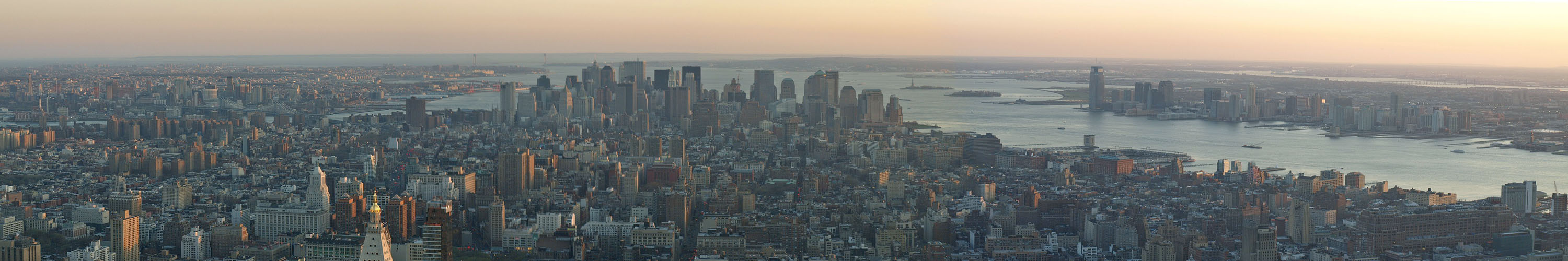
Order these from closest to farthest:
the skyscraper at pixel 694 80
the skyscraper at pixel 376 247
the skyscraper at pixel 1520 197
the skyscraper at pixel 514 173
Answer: the skyscraper at pixel 376 247 → the skyscraper at pixel 1520 197 → the skyscraper at pixel 514 173 → the skyscraper at pixel 694 80

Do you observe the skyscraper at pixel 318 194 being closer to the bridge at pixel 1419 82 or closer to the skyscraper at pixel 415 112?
the skyscraper at pixel 415 112

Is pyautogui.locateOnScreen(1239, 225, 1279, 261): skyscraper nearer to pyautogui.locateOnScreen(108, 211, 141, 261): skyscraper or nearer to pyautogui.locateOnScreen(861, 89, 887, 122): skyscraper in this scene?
pyautogui.locateOnScreen(108, 211, 141, 261): skyscraper

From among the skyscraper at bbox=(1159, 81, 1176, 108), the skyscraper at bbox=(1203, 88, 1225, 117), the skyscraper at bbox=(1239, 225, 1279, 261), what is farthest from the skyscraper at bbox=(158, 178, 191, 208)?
the skyscraper at bbox=(1159, 81, 1176, 108)

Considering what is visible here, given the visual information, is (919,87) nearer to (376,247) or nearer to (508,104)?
(508,104)

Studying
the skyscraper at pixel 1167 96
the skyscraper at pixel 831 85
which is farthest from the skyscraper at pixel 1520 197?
the skyscraper at pixel 1167 96

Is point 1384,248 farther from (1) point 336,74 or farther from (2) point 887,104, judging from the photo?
(1) point 336,74

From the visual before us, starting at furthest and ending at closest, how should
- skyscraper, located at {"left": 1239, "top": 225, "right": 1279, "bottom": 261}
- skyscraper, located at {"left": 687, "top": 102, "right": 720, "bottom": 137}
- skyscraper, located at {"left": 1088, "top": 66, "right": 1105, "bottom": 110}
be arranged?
1. skyscraper, located at {"left": 1088, "top": 66, "right": 1105, "bottom": 110}
2. skyscraper, located at {"left": 687, "top": 102, "right": 720, "bottom": 137}
3. skyscraper, located at {"left": 1239, "top": 225, "right": 1279, "bottom": 261}
